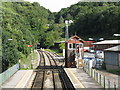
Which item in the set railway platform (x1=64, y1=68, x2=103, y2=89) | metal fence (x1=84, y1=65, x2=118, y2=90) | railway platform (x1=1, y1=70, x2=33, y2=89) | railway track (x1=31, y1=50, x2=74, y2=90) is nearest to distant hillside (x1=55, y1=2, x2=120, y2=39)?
railway track (x1=31, y1=50, x2=74, y2=90)

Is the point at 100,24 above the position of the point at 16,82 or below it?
above

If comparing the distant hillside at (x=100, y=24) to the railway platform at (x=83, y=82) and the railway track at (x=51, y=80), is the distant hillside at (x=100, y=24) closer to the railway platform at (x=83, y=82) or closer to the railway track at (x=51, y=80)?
the railway track at (x=51, y=80)

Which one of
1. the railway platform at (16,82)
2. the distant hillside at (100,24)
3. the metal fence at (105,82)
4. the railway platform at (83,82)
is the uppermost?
the distant hillside at (100,24)

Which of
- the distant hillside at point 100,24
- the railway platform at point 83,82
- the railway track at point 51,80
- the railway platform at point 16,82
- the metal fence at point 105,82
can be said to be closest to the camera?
the metal fence at point 105,82

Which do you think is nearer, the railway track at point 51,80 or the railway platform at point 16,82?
the railway platform at point 16,82

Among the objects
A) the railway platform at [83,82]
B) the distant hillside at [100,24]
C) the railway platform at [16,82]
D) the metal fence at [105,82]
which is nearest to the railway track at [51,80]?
the railway platform at [83,82]

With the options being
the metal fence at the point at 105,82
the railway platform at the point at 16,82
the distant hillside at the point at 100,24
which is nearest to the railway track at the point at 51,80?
the railway platform at the point at 16,82

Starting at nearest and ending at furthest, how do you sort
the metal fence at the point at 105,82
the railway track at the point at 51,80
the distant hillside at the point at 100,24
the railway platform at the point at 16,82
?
the metal fence at the point at 105,82 < the railway platform at the point at 16,82 < the railway track at the point at 51,80 < the distant hillside at the point at 100,24

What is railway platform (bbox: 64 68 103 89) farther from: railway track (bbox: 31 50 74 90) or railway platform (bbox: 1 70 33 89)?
railway platform (bbox: 1 70 33 89)

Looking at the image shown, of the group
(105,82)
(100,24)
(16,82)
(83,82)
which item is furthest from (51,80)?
(100,24)

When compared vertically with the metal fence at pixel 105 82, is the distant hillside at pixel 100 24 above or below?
above

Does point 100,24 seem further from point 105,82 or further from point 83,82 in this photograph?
point 105,82

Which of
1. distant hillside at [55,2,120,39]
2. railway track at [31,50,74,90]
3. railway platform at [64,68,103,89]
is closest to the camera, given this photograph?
railway platform at [64,68,103,89]

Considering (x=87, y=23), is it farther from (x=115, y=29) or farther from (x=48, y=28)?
(x=48, y=28)
